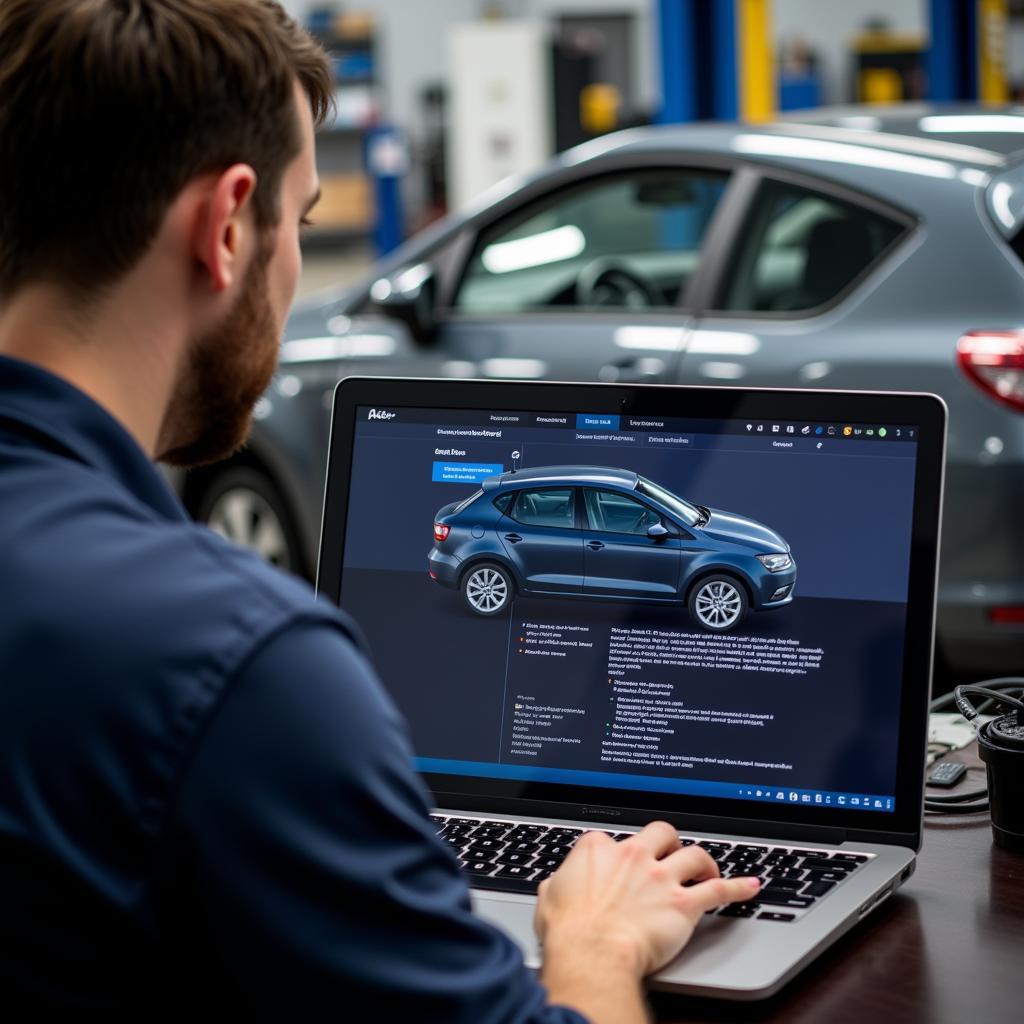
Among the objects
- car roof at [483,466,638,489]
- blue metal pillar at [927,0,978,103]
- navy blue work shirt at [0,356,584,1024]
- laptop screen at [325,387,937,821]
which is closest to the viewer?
navy blue work shirt at [0,356,584,1024]

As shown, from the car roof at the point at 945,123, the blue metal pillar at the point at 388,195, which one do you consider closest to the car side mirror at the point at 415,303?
the car roof at the point at 945,123

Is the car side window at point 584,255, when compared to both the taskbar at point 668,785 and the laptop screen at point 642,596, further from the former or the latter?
the taskbar at point 668,785

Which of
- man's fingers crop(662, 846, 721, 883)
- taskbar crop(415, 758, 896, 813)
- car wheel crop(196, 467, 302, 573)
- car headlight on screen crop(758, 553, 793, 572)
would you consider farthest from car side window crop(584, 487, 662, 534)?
car wheel crop(196, 467, 302, 573)

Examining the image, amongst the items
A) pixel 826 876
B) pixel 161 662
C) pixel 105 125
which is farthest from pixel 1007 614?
pixel 161 662

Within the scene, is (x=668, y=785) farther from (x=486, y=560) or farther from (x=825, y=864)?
(x=486, y=560)

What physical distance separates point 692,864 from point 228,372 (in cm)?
51

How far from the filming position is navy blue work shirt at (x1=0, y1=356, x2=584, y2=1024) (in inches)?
31.0

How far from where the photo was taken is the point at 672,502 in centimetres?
147

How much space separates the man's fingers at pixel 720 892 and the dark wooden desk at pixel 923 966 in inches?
2.8

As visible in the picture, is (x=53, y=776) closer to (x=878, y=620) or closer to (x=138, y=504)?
A: (x=138, y=504)

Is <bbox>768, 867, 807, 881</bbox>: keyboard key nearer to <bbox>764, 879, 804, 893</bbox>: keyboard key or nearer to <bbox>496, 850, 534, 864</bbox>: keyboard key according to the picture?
<bbox>764, 879, 804, 893</bbox>: keyboard key

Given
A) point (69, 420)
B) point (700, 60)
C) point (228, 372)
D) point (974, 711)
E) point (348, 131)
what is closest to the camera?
point (69, 420)

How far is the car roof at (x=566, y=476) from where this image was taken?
1.49 meters

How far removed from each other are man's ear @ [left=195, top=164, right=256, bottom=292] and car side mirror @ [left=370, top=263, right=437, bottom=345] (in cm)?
308
